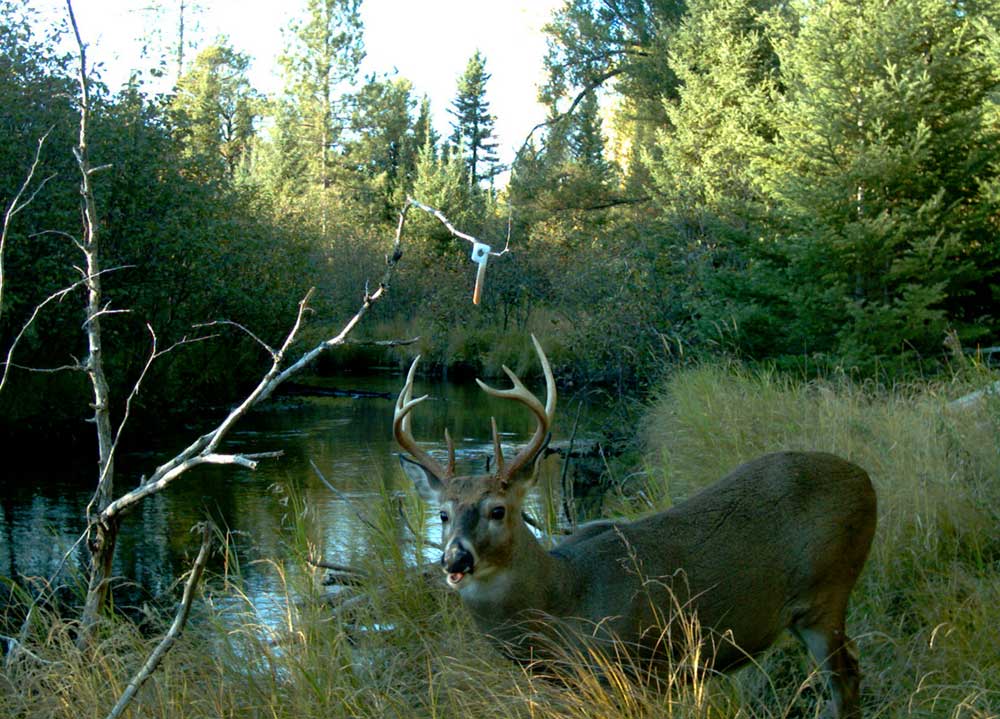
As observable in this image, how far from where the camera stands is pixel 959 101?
13.2 meters

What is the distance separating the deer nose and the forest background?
6.13ft

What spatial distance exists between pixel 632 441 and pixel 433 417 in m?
7.11

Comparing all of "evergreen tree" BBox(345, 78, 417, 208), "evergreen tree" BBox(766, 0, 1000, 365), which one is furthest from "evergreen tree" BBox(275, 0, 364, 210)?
"evergreen tree" BBox(766, 0, 1000, 365)

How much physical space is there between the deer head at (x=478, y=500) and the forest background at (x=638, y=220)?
1665 millimetres

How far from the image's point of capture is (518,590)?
4027 millimetres

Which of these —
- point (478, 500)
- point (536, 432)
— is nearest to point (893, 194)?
point (536, 432)

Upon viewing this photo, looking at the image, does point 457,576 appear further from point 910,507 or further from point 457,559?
point 910,507

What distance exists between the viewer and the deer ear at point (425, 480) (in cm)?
434

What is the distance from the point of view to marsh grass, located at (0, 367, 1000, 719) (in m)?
3.89

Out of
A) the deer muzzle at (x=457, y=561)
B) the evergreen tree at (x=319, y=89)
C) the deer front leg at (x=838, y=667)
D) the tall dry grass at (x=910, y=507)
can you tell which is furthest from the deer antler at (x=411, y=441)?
the evergreen tree at (x=319, y=89)

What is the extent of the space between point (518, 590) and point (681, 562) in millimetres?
647

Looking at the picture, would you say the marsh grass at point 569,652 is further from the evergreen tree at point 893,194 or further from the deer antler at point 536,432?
the evergreen tree at point 893,194

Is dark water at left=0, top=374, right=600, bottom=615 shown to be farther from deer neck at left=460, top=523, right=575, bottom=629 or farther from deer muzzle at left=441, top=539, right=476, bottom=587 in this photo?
deer muzzle at left=441, top=539, right=476, bottom=587

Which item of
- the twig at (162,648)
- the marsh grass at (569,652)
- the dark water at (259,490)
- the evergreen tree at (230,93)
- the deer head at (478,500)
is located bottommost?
the dark water at (259,490)
